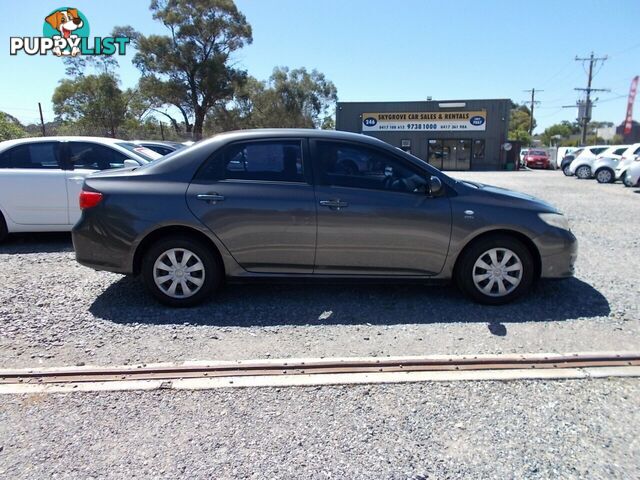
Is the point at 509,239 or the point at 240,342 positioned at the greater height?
the point at 509,239

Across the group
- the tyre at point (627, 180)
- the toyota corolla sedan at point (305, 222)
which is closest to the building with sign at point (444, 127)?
the tyre at point (627, 180)

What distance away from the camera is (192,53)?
36688 mm

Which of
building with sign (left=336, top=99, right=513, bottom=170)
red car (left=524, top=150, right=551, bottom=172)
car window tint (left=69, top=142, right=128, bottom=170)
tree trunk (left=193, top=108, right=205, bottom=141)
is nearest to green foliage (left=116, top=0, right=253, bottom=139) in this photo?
tree trunk (left=193, top=108, right=205, bottom=141)

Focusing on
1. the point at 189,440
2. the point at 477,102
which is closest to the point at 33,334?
the point at 189,440

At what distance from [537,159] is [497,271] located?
37541mm

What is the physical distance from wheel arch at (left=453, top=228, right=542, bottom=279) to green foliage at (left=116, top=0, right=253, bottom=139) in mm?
36493

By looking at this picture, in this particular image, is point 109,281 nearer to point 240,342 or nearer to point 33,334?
point 33,334

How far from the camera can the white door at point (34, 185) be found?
6301 millimetres

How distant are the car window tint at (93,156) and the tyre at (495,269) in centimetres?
527

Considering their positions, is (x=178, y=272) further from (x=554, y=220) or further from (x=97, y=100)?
(x=97, y=100)

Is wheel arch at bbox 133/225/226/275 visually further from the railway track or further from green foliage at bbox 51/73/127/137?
green foliage at bbox 51/73/127/137

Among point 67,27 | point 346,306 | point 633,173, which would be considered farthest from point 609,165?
point 67,27

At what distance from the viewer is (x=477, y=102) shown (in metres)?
35.2

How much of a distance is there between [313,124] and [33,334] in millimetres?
58159
